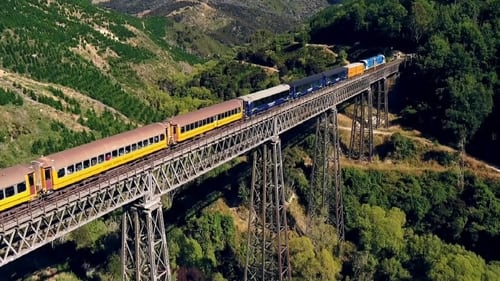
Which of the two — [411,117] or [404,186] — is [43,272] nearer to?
[404,186]

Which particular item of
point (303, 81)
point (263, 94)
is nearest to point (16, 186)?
point (263, 94)

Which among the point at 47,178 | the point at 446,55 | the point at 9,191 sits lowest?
the point at 446,55

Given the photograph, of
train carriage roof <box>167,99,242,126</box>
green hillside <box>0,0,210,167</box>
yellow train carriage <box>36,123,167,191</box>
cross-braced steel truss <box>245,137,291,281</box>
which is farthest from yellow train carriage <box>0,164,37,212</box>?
green hillside <box>0,0,210,167</box>

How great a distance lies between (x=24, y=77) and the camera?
7294 centimetres

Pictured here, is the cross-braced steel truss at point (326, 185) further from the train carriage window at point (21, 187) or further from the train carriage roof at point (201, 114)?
the train carriage window at point (21, 187)

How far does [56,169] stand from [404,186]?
46.5 metres

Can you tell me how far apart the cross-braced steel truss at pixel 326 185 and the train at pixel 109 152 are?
26.3ft

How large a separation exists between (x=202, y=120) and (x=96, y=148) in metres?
11.1

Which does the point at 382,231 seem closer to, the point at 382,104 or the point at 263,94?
the point at 263,94

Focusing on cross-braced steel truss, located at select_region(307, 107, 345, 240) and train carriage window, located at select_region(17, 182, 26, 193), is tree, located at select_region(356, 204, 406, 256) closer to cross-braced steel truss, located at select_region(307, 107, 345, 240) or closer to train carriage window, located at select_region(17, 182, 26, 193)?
cross-braced steel truss, located at select_region(307, 107, 345, 240)

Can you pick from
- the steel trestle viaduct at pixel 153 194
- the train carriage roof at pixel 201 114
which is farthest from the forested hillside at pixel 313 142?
the train carriage roof at pixel 201 114

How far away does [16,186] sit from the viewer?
2583 cm

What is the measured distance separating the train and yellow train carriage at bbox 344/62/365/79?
19.7m

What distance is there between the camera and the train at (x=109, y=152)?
86.0 ft
